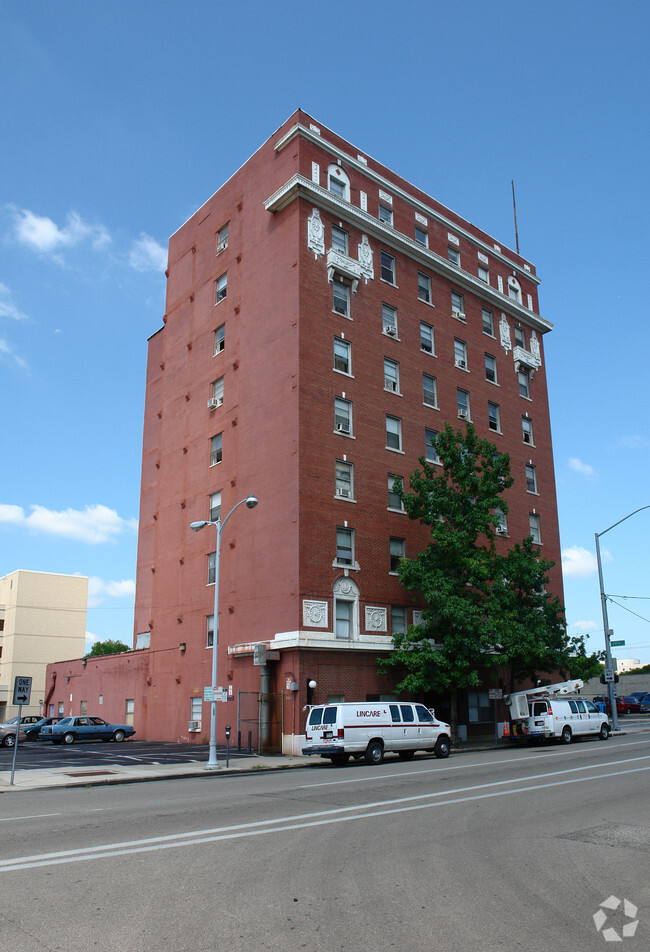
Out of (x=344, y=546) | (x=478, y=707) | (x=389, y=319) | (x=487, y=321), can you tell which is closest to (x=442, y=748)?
(x=344, y=546)

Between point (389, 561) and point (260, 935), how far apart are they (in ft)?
92.0

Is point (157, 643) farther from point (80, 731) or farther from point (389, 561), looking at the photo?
point (389, 561)

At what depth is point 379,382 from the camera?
121 feet

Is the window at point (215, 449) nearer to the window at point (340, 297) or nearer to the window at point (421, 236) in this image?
the window at point (340, 297)

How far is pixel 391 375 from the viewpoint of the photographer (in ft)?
124

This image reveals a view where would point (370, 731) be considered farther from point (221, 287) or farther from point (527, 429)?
point (527, 429)

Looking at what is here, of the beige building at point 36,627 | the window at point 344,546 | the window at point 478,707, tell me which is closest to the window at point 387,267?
the window at point 344,546

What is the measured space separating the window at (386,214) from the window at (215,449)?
14128mm

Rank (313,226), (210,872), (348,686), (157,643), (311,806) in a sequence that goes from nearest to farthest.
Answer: (210,872) < (311,806) < (348,686) < (313,226) < (157,643)

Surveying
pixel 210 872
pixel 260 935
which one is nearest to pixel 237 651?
pixel 210 872

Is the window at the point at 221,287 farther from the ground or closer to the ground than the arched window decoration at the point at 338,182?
closer to the ground

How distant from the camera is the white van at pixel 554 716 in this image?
101 feet

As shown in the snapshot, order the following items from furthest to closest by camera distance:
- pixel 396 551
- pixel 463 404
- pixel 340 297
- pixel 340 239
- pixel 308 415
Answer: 1. pixel 463 404
2. pixel 340 239
3. pixel 340 297
4. pixel 396 551
5. pixel 308 415

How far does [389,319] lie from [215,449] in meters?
10.7
